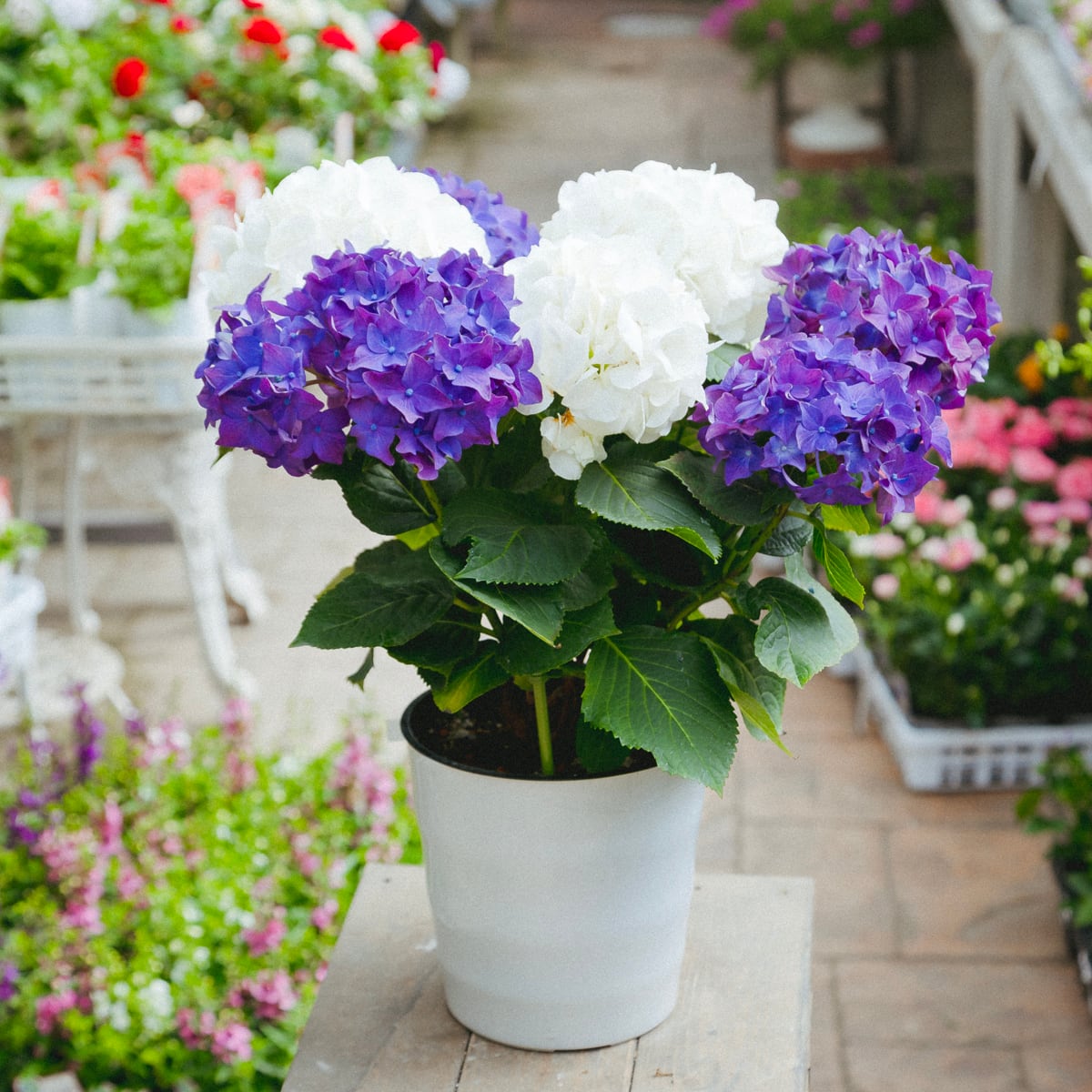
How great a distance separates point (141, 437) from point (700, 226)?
205cm

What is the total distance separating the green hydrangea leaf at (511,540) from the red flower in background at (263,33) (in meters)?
2.96

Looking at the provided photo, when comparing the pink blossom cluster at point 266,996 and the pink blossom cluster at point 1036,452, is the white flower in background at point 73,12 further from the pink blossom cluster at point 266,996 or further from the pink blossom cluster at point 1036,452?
the pink blossom cluster at point 266,996

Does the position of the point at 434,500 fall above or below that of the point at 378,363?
below

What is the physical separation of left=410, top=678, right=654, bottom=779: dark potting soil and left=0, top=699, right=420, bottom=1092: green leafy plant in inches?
38.0

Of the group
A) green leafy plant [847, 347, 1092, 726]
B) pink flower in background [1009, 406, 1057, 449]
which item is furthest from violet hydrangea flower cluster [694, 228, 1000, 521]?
pink flower in background [1009, 406, 1057, 449]

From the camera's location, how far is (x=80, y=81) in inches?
140

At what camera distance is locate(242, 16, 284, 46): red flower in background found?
11.8 ft

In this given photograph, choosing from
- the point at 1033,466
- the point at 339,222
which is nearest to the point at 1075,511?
the point at 1033,466

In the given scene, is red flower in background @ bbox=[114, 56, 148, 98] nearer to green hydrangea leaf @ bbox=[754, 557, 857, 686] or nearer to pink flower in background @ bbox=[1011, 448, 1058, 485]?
pink flower in background @ bbox=[1011, 448, 1058, 485]

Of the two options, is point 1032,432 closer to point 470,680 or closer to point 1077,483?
point 1077,483

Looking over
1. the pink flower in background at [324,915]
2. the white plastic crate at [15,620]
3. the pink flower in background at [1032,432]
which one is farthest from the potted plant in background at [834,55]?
the pink flower in background at [324,915]

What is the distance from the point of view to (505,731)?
1.17 meters

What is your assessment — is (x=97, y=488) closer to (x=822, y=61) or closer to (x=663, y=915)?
(x=663, y=915)

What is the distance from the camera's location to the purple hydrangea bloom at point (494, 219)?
3.57 ft
